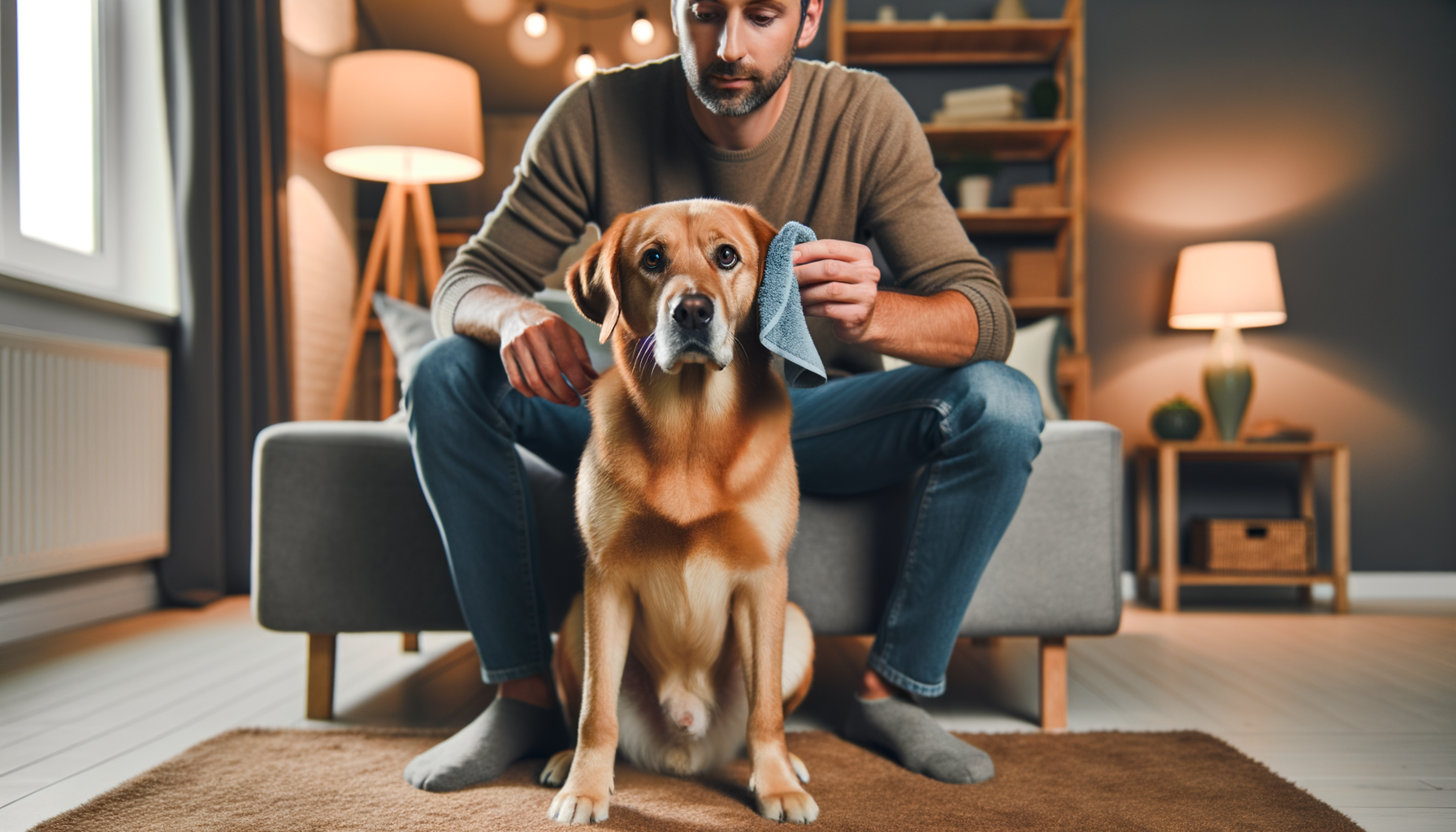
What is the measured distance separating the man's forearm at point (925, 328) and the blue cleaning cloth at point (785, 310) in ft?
0.57

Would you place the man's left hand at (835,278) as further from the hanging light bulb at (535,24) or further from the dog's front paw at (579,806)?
the hanging light bulb at (535,24)

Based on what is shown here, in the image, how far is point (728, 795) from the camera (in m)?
1.18

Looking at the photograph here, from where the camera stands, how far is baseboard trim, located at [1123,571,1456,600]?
11.3 ft

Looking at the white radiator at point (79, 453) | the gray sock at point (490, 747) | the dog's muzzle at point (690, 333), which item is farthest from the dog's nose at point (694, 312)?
the white radiator at point (79, 453)

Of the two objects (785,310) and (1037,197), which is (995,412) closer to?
(785,310)

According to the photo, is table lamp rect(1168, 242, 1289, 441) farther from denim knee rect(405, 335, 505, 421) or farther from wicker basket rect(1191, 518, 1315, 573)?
denim knee rect(405, 335, 505, 421)

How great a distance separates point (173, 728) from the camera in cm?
→ 155

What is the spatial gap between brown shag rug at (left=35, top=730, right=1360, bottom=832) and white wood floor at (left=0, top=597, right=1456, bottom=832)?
0.11 meters

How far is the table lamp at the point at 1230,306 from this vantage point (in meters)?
3.19

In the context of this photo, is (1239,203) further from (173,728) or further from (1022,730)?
(173,728)

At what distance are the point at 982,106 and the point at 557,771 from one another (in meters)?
3.15

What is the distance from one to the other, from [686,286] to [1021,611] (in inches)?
37.0

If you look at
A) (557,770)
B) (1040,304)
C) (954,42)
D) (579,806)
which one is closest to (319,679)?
(557,770)

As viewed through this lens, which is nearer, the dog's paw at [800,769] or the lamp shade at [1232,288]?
the dog's paw at [800,769]
